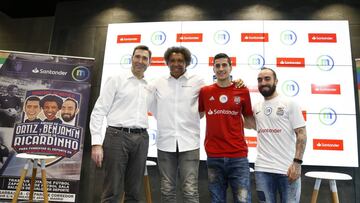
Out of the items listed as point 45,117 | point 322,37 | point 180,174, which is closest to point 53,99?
point 45,117

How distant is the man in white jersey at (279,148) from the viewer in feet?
6.72

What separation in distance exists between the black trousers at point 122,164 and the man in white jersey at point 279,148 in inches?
35.8

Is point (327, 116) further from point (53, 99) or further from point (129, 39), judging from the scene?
point (53, 99)

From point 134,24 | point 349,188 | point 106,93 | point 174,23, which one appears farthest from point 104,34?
point 349,188

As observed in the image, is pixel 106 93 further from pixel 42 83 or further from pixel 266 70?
pixel 42 83

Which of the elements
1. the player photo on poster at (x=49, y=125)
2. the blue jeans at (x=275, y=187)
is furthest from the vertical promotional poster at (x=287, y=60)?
the blue jeans at (x=275, y=187)

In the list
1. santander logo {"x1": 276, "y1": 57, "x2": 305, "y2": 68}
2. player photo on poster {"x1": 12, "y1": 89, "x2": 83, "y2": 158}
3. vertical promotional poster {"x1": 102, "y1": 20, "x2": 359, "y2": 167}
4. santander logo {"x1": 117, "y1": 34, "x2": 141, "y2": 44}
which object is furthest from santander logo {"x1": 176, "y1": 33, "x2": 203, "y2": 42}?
player photo on poster {"x1": 12, "y1": 89, "x2": 83, "y2": 158}

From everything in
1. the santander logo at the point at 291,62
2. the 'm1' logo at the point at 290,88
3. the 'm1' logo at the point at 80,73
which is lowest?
the 'm1' logo at the point at 290,88

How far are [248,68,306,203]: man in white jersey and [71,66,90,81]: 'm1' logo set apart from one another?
9.76 ft

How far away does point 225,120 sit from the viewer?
79.5 inches

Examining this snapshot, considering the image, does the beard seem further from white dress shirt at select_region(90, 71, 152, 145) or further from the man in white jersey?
white dress shirt at select_region(90, 71, 152, 145)

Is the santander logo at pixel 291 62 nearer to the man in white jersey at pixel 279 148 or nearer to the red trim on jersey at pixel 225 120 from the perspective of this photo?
the man in white jersey at pixel 279 148

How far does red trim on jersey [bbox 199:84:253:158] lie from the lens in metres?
1.97

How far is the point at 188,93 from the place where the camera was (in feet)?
7.04
